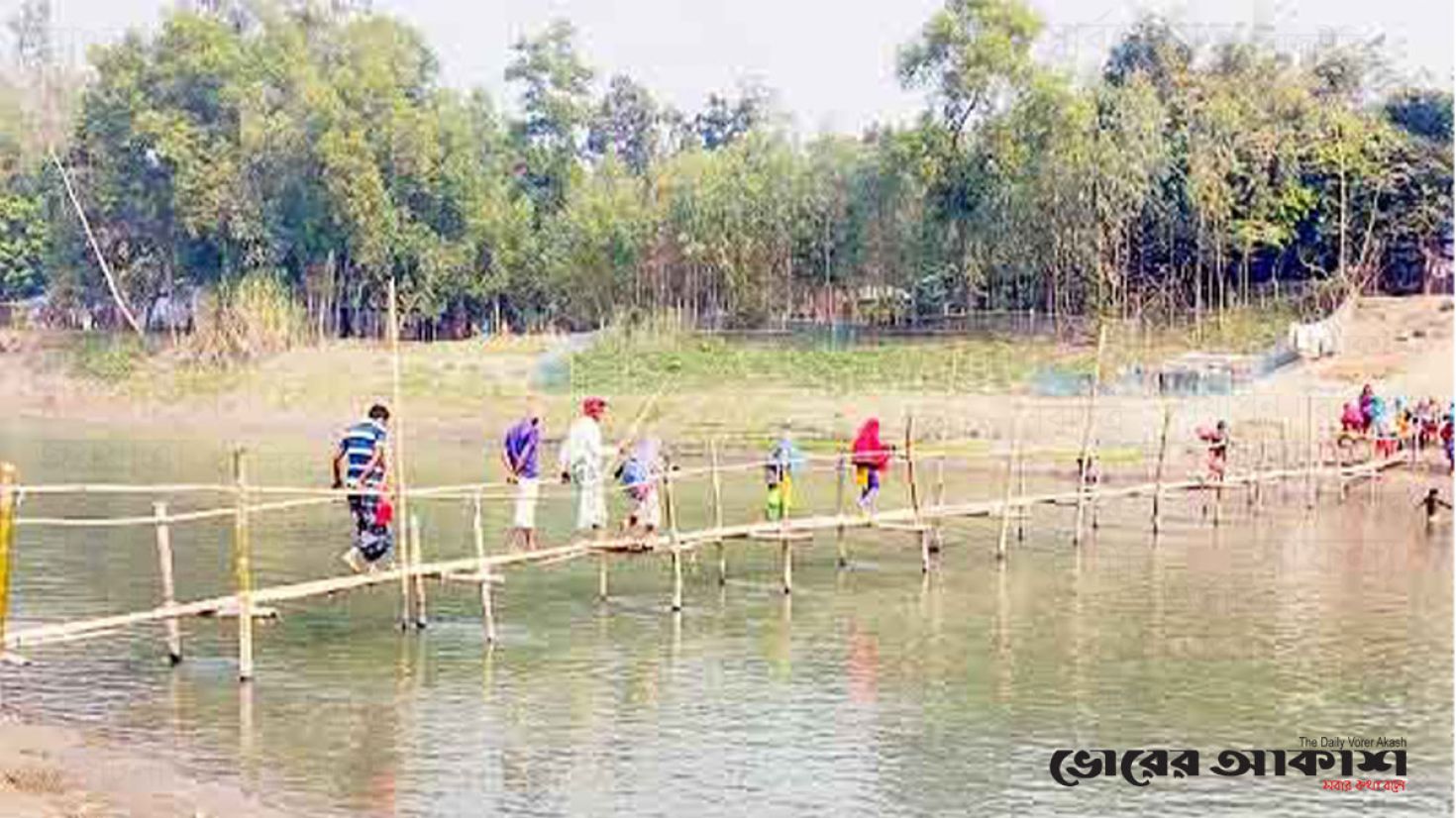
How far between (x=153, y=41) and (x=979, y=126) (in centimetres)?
2179

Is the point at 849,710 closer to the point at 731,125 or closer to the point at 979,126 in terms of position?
the point at 979,126

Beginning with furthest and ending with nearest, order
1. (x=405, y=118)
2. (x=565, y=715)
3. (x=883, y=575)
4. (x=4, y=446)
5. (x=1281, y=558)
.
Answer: (x=405, y=118) < (x=4, y=446) < (x=1281, y=558) < (x=883, y=575) < (x=565, y=715)

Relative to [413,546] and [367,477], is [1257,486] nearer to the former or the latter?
[413,546]

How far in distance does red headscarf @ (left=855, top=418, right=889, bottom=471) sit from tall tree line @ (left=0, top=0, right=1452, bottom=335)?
2193 centimetres

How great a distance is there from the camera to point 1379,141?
41656 mm

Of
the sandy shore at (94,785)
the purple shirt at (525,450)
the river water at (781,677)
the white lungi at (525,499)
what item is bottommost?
the river water at (781,677)

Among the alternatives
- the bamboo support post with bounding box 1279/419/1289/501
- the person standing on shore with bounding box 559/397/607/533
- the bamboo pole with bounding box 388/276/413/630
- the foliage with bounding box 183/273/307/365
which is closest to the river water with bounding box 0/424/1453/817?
the bamboo pole with bounding box 388/276/413/630

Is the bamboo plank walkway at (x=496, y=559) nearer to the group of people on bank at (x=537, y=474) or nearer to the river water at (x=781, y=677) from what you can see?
the group of people on bank at (x=537, y=474)

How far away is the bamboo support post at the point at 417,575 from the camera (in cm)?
1600

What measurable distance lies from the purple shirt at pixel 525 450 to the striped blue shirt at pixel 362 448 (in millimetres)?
1741

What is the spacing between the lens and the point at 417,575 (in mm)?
16047

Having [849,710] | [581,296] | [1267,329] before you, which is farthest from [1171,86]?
[849,710]

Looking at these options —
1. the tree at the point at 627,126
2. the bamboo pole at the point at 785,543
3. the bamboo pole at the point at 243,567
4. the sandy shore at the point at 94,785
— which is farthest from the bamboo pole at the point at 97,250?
the sandy shore at the point at 94,785

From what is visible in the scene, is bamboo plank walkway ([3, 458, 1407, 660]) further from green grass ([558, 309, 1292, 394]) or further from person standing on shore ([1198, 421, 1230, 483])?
green grass ([558, 309, 1292, 394])
